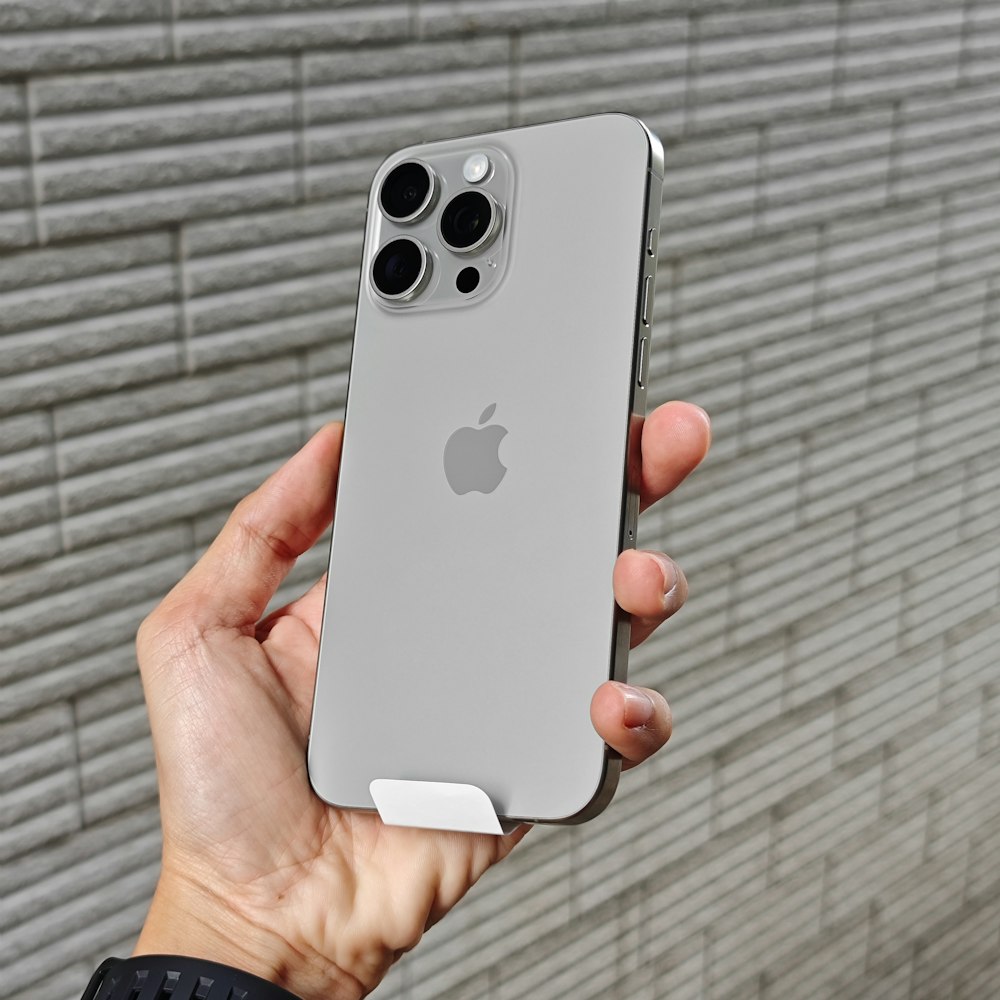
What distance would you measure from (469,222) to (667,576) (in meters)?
0.27

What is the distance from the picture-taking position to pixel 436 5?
107cm

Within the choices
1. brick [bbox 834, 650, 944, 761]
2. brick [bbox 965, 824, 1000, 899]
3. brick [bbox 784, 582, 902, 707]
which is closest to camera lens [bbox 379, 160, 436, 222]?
brick [bbox 784, 582, 902, 707]

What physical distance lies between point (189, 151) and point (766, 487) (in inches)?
31.7

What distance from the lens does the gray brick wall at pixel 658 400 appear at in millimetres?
940

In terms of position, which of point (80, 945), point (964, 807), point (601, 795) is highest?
point (601, 795)

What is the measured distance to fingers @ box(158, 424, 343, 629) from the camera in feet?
2.80

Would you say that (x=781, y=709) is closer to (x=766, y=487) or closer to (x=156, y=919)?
(x=766, y=487)

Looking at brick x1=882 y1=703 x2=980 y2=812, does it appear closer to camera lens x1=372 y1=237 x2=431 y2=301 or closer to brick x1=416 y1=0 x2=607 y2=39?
brick x1=416 y1=0 x2=607 y2=39

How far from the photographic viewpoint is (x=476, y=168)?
2.66ft

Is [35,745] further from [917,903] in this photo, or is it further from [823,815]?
[917,903]

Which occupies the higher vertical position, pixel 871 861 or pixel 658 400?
pixel 658 400

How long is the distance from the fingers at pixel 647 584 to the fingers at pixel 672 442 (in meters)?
0.06

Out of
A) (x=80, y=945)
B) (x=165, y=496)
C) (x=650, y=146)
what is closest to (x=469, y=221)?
(x=650, y=146)

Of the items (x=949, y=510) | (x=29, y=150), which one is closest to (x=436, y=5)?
(x=29, y=150)
